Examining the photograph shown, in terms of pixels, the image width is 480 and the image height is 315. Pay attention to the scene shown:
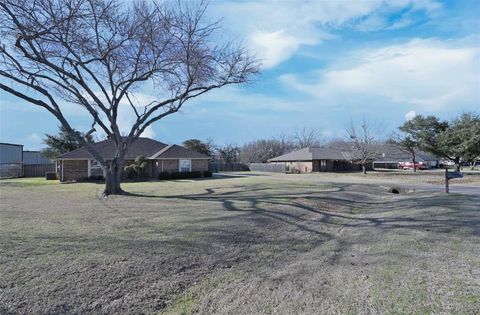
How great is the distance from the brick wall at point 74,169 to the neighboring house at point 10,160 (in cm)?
1127

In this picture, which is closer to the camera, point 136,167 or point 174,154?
point 136,167

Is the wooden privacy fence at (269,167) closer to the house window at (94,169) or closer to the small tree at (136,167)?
the small tree at (136,167)

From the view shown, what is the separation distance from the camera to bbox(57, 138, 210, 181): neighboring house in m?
29.8

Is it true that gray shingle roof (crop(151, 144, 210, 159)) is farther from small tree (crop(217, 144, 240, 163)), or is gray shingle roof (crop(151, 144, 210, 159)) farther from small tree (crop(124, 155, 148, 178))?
small tree (crop(217, 144, 240, 163))

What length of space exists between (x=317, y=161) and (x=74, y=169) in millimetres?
34099

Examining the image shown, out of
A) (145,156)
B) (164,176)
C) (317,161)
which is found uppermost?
(145,156)

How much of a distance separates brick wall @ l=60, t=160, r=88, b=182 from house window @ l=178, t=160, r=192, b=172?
865 centimetres

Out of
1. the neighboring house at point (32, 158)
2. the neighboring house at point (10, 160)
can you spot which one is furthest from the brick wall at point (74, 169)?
the neighboring house at point (32, 158)

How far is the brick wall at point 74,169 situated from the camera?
2961 cm

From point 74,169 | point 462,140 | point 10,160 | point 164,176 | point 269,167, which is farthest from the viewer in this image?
point 269,167

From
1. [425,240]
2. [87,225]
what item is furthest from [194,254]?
[425,240]

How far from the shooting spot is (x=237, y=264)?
5.80 meters

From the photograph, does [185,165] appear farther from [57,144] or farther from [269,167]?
[269,167]

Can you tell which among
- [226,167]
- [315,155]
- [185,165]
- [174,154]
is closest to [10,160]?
[174,154]
